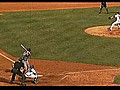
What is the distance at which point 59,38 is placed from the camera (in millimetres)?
23156

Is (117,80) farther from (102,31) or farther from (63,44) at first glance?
(102,31)

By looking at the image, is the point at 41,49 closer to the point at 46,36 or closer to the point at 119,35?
the point at 46,36

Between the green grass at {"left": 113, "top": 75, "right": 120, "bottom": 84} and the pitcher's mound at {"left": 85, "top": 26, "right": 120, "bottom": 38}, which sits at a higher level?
the pitcher's mound at {"left": 85, "top": 26, "right": 120, "bottom": 38}

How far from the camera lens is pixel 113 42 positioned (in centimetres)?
2170

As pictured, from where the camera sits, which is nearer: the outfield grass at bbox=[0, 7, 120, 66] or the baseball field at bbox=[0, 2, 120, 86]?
the baseball field at bbox=[0, 2, 120, 86]

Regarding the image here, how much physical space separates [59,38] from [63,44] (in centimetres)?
173

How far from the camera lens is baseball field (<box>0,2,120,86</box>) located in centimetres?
1492

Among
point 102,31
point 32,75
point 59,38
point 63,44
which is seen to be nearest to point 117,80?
point 32,75

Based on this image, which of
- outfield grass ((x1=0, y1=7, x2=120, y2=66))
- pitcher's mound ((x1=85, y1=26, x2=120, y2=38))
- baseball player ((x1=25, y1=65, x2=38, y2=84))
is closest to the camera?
baseball player ((x1=25, y1=65, x2=38, y2=84))

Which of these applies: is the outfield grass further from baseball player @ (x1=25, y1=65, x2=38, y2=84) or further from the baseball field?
baseball player @ (x1=25, y1=65, x2=38, y2=84)

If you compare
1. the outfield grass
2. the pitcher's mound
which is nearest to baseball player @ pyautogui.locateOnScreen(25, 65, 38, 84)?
the outfield grass

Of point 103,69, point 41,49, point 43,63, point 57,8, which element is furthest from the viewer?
point 57,8
